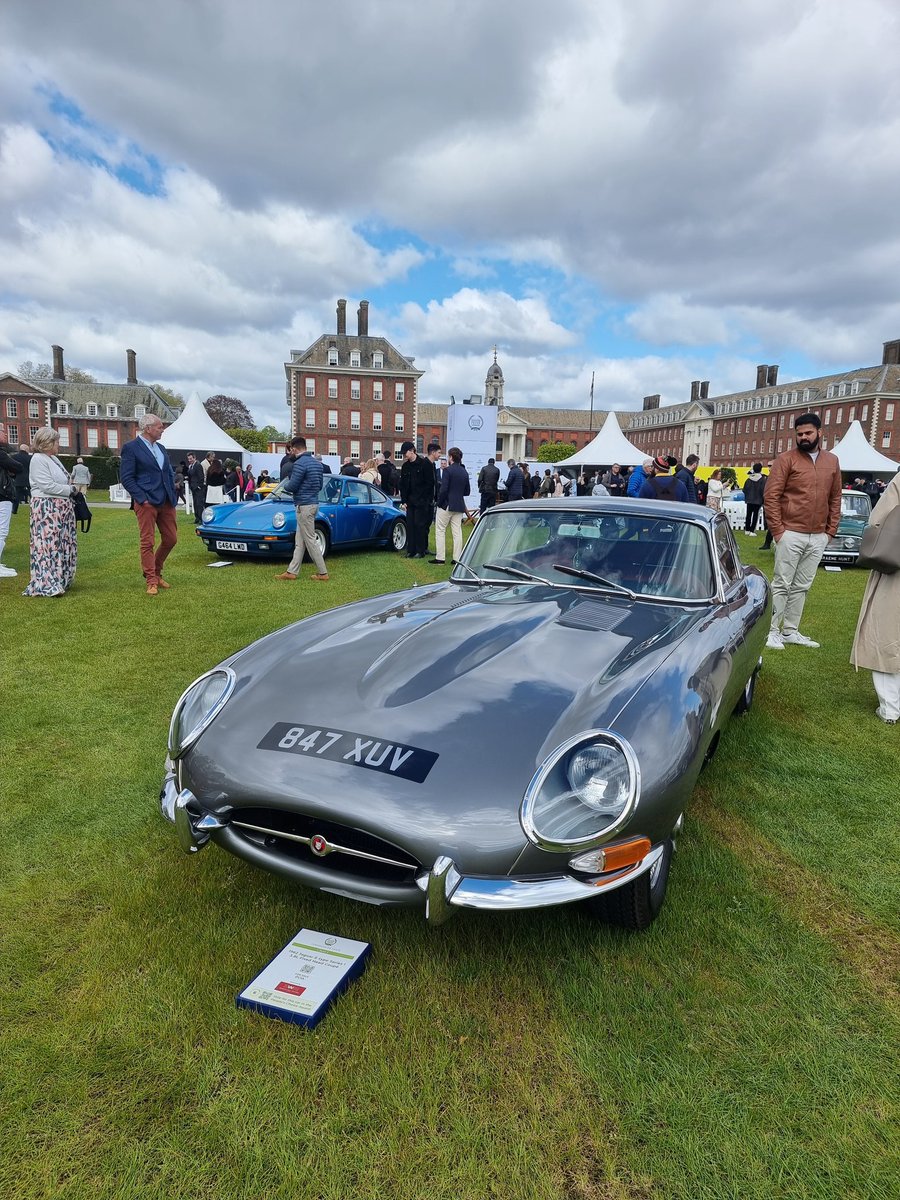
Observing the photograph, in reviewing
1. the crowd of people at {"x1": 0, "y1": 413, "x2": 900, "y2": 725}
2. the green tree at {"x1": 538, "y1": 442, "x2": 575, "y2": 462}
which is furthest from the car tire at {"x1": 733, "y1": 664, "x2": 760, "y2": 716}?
the green tree at {"x1": 538, "y1": 442, "x2": 575, "y2": 462}

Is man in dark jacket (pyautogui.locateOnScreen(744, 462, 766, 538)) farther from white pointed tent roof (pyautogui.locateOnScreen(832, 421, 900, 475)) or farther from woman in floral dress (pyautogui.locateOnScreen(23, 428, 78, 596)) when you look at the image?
woman in floral dress (pyautogui.locateOnScreen(23, 428, 78, 596))

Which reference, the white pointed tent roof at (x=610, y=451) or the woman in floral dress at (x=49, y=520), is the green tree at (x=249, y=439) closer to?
the white pointed tent roof at (x=610, y=451)

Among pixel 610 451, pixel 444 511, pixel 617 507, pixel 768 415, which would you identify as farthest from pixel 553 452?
pixel 617 507

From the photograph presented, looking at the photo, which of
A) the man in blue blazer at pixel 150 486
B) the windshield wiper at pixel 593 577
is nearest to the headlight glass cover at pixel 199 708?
the windshield wiper at pixel 593 577

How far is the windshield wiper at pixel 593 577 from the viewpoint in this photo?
11.2 feet

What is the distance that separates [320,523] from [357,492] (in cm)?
124

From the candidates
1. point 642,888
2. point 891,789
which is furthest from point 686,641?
point 891,789

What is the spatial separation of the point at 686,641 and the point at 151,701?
369 centimetres

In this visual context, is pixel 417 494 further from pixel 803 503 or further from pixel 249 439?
pixel 249 439

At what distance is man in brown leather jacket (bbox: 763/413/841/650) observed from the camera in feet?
20.5

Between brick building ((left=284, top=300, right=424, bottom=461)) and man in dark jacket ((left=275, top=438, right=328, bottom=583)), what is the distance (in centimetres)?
5430

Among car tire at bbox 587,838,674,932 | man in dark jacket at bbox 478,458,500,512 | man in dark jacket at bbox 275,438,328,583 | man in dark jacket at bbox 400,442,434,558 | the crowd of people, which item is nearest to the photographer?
car tire at bbox 587,838,674,932

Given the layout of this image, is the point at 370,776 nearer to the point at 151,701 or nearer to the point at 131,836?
the point at 131,836

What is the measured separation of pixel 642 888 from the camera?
2.35 metres
